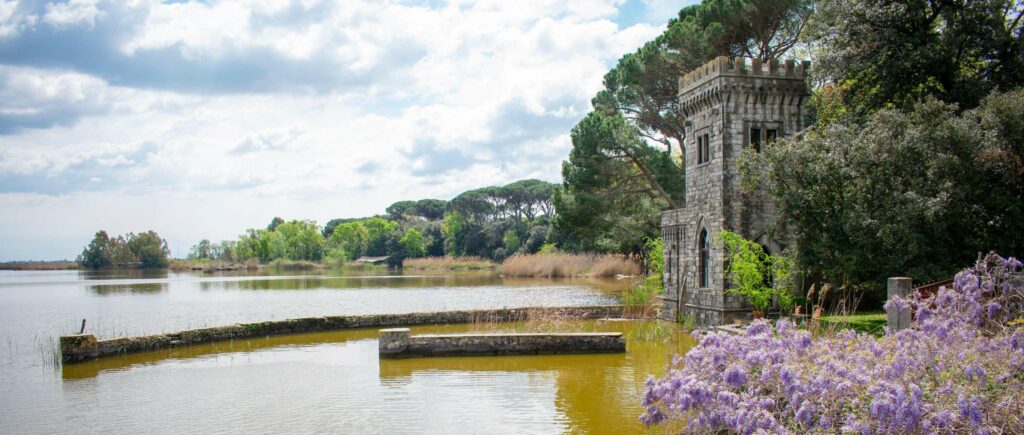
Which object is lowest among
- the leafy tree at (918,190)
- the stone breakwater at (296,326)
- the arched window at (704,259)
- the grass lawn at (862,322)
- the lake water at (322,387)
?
the lake water at (322,387)

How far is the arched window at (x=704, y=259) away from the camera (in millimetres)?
21438

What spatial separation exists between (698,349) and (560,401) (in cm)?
419

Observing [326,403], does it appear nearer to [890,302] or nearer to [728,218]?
[890,302]

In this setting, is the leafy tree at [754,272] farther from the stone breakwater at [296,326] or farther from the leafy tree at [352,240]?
the leafy tree at [352,240]

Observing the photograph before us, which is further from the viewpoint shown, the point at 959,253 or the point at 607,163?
the point at 607,163

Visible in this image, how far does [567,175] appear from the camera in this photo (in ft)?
125

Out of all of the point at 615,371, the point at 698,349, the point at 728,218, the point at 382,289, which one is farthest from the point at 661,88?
the point at 698,349

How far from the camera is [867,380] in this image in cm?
767

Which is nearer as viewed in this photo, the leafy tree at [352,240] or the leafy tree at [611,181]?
the leafy tree at [611,181]

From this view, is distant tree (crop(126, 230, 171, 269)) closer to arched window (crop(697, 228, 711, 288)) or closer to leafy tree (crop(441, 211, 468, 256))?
leafy tree (crop(441, 211, 468, 256))

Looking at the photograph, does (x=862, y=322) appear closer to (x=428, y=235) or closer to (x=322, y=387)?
(x=322, y=387)

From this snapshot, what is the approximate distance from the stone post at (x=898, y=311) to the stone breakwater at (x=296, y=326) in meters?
11.3

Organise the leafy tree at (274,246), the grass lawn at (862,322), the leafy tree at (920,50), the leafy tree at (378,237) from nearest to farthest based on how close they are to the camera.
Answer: the grass lawn at (862,322) → the leafy tree at (920,50) → the leafy tree at (378,237) → the leafy tree at (274,246)

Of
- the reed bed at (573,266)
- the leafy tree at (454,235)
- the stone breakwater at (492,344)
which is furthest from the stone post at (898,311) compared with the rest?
the leafy tree at (454,235)
